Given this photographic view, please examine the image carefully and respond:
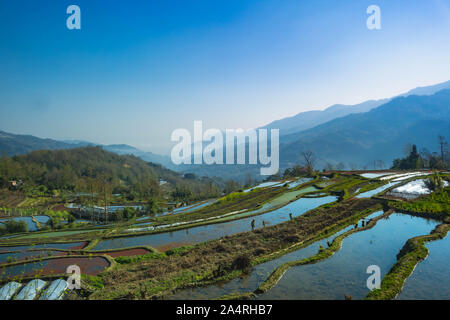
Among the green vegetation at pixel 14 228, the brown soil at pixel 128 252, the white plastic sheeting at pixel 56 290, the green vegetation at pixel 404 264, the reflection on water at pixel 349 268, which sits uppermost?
the green vegetation at pixel 404 264

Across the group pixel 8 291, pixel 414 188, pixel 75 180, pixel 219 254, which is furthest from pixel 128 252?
pixel 75 180

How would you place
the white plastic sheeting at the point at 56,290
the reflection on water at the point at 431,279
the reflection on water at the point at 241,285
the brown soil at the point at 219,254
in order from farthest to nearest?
1. the brown soil at the point at 219,254
2. the reflection on water at the point at 241,285
3. the white plastic sheeting at the point at 56,290
4. the reflection on water at the point at 431,279

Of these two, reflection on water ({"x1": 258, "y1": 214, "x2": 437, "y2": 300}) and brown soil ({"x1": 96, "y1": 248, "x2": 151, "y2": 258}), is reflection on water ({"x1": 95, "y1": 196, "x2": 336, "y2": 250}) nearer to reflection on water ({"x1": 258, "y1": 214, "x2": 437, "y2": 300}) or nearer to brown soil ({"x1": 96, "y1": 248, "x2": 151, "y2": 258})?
brown soil ({"x1": 96, "y1": 248, "x2": 151, "y2": 258})

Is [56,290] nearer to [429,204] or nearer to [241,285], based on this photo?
[241,285]

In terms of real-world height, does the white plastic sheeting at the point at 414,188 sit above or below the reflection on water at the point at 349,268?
above

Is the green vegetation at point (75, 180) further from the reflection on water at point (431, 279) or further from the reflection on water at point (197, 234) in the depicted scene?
the reflection on water at point (431, 279)

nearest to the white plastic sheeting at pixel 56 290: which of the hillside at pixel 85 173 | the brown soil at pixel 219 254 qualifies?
the brown soil at pixel 219 254
